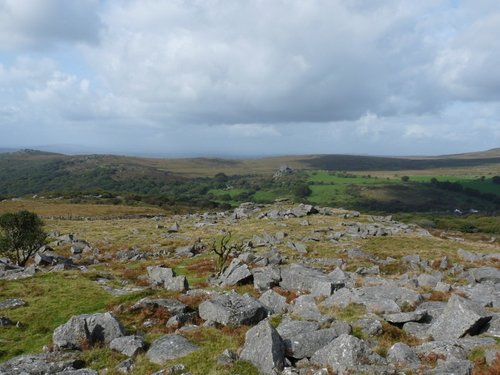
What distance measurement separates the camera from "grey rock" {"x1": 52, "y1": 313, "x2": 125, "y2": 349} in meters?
18.1

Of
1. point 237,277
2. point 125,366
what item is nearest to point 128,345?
point 125,366

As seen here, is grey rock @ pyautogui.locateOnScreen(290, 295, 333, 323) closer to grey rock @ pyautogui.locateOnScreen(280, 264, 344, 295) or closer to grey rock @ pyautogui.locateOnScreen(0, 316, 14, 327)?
grey rock @ pyautogui.locateOnScreen(280, 264, 344, 295)

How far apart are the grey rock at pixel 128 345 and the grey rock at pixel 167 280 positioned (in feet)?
36.3

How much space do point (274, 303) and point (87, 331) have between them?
10234 millimetres

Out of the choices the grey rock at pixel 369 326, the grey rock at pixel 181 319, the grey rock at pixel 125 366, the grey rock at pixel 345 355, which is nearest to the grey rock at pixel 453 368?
the grey rock at pixel 345 355

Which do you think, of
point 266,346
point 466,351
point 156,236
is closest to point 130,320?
point 266,346

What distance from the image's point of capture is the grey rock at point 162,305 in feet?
76.7

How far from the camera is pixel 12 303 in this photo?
25000 millimetres

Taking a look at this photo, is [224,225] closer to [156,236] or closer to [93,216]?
[156,236]

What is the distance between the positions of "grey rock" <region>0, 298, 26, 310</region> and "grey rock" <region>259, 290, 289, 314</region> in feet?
46.7

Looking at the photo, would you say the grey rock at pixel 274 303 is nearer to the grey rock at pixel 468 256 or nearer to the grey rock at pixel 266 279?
the grey rock at pixel 266 279

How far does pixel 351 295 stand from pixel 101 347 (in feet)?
42.1

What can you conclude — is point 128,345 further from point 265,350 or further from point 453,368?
point 453,368

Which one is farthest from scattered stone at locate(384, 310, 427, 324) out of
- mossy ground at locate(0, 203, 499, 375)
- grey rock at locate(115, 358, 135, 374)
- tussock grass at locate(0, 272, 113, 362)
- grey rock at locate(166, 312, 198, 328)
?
tussock grass at locate(0, 272, 113, 362)
